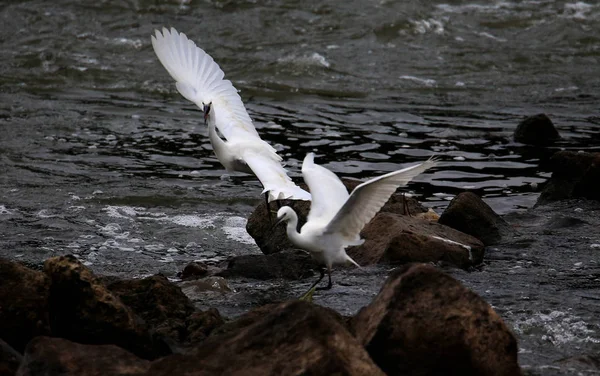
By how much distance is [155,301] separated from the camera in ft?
17.3

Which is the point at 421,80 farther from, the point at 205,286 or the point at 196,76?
the point at 205,286

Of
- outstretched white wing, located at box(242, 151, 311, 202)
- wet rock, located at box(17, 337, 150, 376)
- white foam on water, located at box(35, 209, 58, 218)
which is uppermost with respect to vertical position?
outstretched white wing, located at box(242, 151, 311, 202)

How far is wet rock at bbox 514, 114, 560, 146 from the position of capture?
446 inches

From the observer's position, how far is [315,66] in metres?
15.5

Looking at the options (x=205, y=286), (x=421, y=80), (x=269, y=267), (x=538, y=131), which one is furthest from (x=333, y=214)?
(x=421, y=80)

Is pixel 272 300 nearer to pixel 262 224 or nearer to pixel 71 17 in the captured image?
pixel 262 224

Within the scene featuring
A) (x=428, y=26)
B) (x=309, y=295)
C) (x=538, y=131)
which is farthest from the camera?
(x=428, y=26)

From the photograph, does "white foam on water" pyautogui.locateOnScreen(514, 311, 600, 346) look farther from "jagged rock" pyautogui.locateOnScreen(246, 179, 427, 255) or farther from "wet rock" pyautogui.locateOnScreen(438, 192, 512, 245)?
"jagged rock" pyautogui.locateOnScreen(246, 179, 427, 255)

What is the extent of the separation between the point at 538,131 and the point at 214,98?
464cm

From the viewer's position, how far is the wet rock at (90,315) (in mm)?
4785

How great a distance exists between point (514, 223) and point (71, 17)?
11.6 metres

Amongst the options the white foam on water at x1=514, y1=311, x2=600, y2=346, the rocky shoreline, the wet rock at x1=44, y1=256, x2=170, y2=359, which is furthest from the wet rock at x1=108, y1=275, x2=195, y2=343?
the white foam on water at x1=514, y1=311, x2=600, y2=346

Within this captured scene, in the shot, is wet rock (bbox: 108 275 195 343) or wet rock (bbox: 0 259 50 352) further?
wet rock (bbox: 108 275 195 343)

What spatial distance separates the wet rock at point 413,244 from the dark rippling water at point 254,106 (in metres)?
1.17
